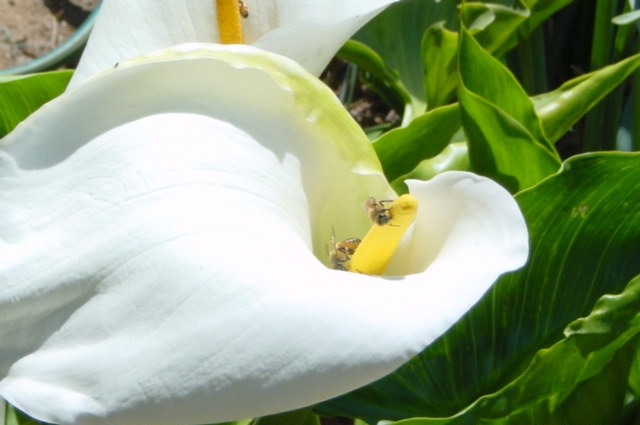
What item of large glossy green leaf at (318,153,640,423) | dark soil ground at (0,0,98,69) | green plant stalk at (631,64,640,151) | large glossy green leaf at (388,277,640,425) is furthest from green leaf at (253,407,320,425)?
dark soil ground at (0,0,98,69)

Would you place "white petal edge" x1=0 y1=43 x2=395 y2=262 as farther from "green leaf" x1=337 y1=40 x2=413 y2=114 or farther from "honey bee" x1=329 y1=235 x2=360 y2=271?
"green leaf" x1=337 y1=40 x2=413 y2=114

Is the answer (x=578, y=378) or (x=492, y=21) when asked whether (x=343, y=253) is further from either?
(x=492, y=21)

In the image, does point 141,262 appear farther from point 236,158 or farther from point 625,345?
point 625,345

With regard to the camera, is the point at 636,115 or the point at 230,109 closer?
the point at 230,109

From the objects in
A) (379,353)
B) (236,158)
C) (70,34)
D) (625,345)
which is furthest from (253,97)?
(70,34)

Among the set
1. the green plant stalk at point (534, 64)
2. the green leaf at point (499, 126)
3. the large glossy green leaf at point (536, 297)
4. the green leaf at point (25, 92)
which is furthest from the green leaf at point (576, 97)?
the green leaf at point (25, 92)

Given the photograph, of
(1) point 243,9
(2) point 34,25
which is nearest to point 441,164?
(1) point 243,9

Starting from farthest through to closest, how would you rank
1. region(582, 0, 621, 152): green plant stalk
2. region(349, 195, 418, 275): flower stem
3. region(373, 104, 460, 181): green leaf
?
region(582, 0, 621, 152): green plant stalk < region(373, 104, 460, 181): green leaf < region(349, 195, 418, 275): flower stem
